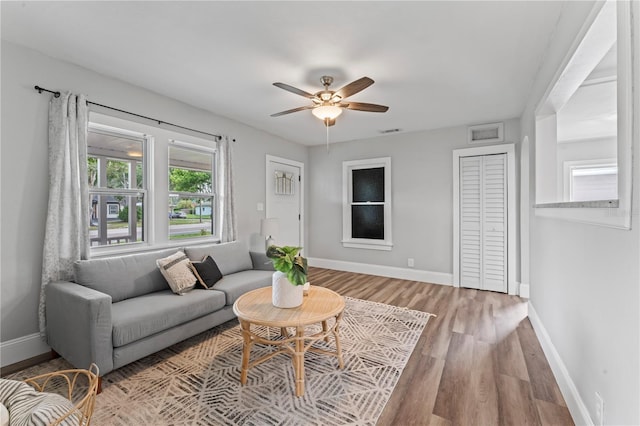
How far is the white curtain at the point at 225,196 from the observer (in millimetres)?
3967

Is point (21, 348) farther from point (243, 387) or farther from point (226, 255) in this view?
point (243, 387)

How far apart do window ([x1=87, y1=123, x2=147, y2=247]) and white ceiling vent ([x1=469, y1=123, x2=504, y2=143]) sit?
180 inches

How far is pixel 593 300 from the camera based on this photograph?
150 cm

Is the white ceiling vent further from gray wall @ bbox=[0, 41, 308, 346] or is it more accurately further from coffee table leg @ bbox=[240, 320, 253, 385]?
gray wall @ bbox=[0, 41, 308, 346]

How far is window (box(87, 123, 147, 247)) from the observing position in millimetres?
2865

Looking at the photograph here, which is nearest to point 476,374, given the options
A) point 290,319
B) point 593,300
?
point 593,300

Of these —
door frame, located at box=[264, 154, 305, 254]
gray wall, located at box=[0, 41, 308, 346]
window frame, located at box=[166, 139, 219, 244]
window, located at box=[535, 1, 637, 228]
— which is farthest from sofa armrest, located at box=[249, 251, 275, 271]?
window, located at box=[535, 1, 637, 228]

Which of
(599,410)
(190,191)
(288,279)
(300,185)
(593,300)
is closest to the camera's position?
(599,410)

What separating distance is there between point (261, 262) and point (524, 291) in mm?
3676

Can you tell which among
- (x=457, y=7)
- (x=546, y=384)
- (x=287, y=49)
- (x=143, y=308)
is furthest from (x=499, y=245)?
(x=143, y=308)

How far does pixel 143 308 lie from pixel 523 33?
3680mm

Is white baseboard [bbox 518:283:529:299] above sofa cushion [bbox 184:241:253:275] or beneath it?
beneath

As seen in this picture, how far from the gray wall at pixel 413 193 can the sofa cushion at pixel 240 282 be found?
2438mm

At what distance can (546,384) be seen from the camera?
6.58 feet
